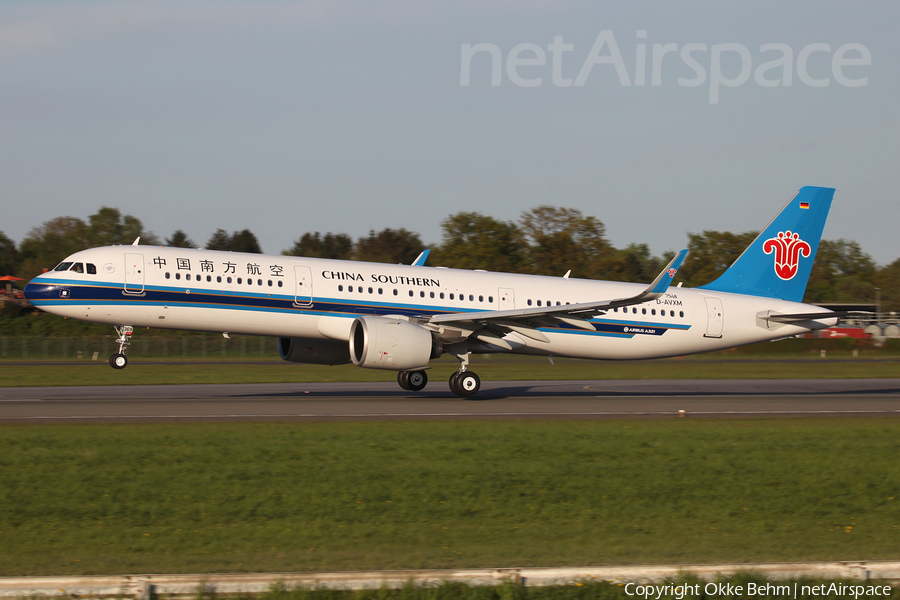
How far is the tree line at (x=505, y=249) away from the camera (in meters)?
92.6

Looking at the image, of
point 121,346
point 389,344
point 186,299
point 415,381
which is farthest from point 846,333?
point 121,346

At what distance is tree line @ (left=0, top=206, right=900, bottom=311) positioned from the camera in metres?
92.6

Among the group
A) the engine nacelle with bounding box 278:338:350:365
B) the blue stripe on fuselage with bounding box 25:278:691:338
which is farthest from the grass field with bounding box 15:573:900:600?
the engine nacelle with bounding box 278:338:350:365

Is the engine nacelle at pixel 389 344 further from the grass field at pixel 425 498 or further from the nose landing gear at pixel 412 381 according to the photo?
the grass field at pixel 425 498

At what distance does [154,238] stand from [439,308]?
8314 cm

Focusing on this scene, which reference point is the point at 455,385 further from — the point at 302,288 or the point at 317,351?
the point at 302,288

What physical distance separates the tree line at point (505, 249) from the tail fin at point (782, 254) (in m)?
54.1

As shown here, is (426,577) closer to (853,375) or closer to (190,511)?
(190,511)

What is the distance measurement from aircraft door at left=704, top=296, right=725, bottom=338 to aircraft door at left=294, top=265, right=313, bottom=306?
13.9 metres

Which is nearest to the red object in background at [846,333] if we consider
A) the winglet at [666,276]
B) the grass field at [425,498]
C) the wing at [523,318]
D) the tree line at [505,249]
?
the tree line at [505,249]

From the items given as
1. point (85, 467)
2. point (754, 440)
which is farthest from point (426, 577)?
point (754, 440)

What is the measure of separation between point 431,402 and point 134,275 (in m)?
9.35

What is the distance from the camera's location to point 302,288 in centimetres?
2492

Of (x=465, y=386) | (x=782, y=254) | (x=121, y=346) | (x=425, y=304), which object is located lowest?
(x=465, y=386)
